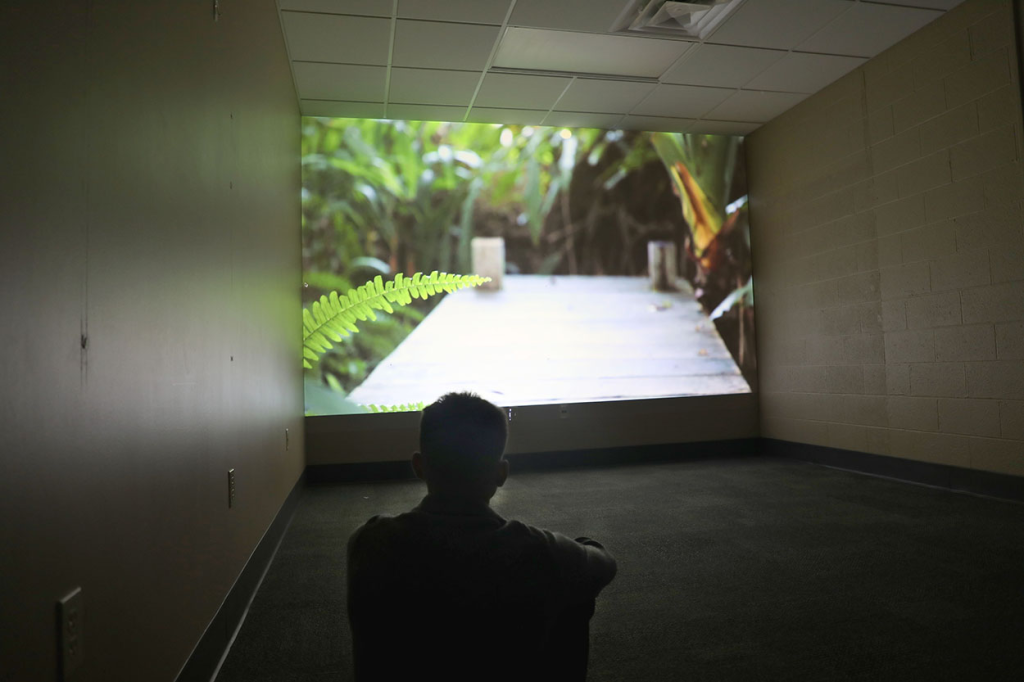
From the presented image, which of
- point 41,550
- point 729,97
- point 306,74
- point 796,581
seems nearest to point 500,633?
point 41,550

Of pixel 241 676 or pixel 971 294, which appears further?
pixel 971 294

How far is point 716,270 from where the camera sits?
5.63 m

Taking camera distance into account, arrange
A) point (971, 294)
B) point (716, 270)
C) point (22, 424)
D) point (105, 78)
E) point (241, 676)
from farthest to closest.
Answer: point (716, 270)
point (971, 294)
point (241, 676)
point (105, 78)
point (22, 424)

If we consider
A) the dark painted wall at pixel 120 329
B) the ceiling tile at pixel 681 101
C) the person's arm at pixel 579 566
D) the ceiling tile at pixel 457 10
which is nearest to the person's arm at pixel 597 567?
the person's arm at pixel 579 566

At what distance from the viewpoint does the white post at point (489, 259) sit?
17.2 ft

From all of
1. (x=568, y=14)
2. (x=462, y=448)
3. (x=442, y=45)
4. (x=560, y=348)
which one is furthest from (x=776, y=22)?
(x=462, y=448)

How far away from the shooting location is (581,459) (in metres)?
5.23

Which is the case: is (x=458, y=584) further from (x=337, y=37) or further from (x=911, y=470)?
(x=911, y=470)

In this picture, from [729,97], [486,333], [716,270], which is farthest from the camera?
[716,270]

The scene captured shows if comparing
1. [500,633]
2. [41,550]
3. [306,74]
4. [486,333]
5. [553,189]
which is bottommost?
[500,633]

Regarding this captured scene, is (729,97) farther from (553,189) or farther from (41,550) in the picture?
(41,550)

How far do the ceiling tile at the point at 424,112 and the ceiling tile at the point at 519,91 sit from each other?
8.6 inches

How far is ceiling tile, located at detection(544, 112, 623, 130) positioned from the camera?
5.08 meters

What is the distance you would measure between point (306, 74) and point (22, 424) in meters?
3.88
